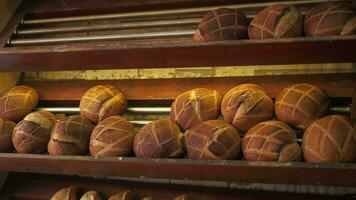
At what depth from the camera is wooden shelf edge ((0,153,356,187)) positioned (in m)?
1.39

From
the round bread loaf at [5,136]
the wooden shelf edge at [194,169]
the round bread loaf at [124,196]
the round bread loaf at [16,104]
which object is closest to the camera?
the wooden shelf edge at [194,169]

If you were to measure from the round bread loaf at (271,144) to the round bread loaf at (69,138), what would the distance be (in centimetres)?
74

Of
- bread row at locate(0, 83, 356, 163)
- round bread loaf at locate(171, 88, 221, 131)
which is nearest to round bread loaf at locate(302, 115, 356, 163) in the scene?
bread row at locate(0, 83, 356, 163)

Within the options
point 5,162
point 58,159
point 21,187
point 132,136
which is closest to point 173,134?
point 132,136

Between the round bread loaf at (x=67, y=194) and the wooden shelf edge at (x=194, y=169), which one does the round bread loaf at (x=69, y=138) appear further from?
the round bread loaf at (x=67, y=194)

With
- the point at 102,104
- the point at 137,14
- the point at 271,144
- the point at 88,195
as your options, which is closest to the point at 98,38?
the point at 137,14

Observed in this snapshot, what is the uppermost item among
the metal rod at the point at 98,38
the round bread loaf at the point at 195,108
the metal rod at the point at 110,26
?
the metal rod at the point at 110,26

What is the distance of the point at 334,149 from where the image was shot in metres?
1.43

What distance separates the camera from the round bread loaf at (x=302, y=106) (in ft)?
5.29

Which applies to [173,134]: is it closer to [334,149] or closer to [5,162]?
[334,149]

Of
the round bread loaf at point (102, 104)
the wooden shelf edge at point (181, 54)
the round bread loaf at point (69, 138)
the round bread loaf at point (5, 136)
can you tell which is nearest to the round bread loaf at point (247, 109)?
the wooden shelf edge at point (181, 54)

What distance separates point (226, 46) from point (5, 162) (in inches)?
45.2

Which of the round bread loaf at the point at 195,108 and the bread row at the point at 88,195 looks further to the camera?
the bread row at the point at 88,195

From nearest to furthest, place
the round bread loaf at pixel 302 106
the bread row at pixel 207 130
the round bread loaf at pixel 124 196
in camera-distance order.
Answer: the bread row at pixel 207 130, the round bread loaf at pixel 302 106, the round bread loaf at pixel 124 196
